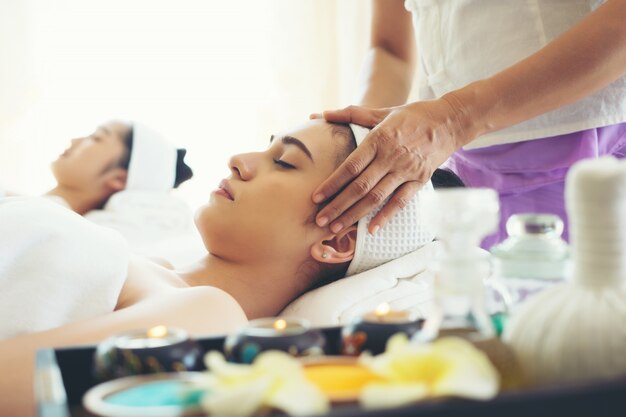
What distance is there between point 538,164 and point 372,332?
3.79ft

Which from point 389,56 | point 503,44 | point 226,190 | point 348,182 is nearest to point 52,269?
point 226,190

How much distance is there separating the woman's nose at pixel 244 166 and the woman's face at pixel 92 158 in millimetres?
1503

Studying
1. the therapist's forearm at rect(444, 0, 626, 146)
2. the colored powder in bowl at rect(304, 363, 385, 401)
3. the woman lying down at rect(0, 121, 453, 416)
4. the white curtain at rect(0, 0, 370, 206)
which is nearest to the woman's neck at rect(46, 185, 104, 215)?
the white curtain at rect(0, 0, 370, 206)

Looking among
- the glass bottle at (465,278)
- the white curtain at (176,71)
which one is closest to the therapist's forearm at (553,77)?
the glass bottle at (465,278)

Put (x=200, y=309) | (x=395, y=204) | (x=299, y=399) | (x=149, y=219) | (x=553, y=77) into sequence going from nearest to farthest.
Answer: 1. (x=299, y=399)
2. (x=200, y=309)
3. (x=553, y=77)
4. (x=395, y=204)
5. (x=149, y=219)

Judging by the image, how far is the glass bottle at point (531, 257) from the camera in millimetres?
731

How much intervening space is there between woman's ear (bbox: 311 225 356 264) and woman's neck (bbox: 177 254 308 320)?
0.28 feet

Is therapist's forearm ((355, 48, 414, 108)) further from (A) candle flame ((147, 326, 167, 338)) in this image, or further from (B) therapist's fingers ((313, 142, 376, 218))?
(A) candle flame ((147, 326, 167, 338))

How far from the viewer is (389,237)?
1706 millimetres

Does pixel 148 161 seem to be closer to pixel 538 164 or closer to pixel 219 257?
pixel 219 257

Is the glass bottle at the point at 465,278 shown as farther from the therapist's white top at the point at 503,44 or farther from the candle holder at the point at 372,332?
the therapist's white top at the point at 503,44

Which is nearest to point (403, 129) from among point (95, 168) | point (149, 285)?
point (149, 285)

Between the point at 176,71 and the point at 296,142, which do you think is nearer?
the point at 296,142

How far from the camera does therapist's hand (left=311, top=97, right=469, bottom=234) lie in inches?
59.1
